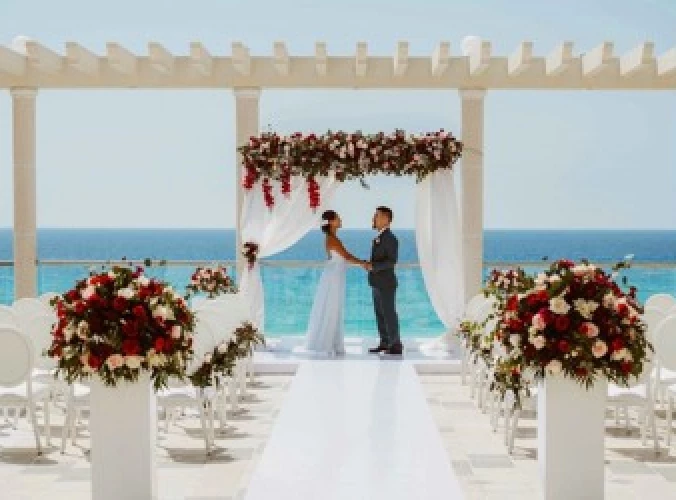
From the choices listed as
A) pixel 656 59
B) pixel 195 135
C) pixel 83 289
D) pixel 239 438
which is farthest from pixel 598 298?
pixel 195 135

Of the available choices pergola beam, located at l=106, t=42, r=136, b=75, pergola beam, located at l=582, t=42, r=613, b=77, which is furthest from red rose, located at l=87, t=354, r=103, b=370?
pergola beam, located at l=582, t=42, r=613, b=77

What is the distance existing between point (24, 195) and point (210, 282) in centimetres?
291

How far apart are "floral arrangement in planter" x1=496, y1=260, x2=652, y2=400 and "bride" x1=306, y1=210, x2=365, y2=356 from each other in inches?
247

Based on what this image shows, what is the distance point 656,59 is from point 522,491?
6.55 meters

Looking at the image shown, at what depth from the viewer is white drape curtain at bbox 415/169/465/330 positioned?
42.2 feet

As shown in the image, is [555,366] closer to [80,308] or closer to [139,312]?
[139,312]

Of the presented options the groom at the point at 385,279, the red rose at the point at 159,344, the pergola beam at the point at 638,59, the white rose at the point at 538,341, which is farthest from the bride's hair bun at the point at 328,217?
the white rose at the point at 538,341

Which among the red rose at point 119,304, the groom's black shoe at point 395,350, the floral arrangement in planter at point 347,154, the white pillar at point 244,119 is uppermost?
the white pillar at point 244,119

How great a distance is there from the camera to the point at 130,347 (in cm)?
597

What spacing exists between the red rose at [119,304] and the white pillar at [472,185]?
293 inches

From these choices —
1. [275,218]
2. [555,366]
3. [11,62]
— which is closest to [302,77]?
[275,218]

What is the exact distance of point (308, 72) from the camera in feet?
41.8

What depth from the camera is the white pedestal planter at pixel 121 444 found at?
19.9 ft

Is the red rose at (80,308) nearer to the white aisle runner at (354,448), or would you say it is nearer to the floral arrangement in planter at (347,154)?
the white aisle runner at (354,448)
